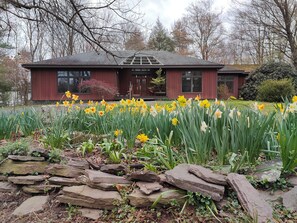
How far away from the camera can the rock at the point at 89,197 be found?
1921mm

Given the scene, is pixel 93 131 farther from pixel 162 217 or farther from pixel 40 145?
pixel 162 217

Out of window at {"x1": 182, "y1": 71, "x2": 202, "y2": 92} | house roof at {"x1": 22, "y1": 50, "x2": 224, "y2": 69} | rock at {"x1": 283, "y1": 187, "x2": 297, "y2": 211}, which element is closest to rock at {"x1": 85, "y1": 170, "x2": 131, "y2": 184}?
rock at {"x1": 283, "y1": 187, "x2": 297, "y2": 211}

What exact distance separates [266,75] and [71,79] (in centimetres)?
1395

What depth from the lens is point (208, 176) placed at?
181cm

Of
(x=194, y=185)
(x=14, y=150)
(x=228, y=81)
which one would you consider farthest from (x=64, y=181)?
(x=228, y=81)

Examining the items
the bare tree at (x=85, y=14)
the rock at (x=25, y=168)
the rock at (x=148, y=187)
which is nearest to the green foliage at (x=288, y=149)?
the rock at (x=148, y=187)

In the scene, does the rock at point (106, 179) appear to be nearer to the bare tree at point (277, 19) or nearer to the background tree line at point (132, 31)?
the background tree line at point (132, 31)

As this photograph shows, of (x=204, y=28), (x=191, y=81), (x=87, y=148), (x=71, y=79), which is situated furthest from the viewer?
(x=204, y=28)

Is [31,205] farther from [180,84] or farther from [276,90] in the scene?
[180,84]

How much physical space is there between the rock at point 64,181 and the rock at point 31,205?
15 centimetres

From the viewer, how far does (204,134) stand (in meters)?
2.23

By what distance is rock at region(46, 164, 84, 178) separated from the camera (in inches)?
91.1

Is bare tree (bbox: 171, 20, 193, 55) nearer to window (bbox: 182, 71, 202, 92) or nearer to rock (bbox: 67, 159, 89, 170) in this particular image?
window (bbox: 182, 71, 202, 92)

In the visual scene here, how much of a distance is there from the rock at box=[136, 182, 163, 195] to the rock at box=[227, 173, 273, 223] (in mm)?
Answer: 526
